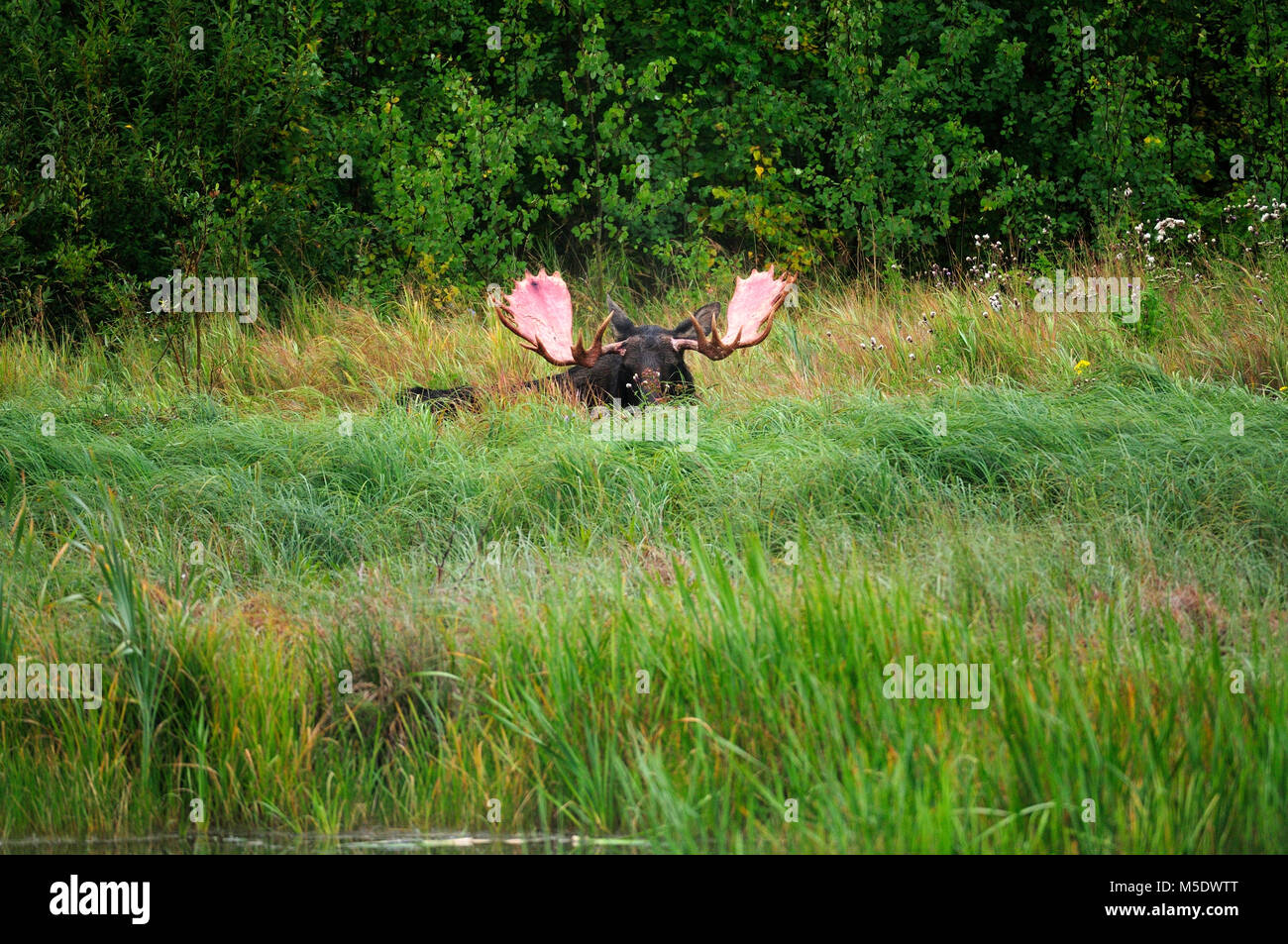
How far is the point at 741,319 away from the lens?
8305 mm

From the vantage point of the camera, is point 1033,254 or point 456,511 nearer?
point 456,511

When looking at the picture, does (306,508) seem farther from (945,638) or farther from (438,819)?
(945,638)

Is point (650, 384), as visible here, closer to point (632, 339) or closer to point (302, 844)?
point (632, 339)

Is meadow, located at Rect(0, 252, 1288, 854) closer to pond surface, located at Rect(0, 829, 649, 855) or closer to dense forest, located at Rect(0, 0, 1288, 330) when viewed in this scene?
pond surface, located at Rect(0, 829, 649, 855)

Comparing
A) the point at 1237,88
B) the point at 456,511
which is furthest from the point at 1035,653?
the point at 1237,88

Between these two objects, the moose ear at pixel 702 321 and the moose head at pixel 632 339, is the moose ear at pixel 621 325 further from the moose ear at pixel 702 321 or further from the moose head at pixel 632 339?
the moose ear at pixel 702 321

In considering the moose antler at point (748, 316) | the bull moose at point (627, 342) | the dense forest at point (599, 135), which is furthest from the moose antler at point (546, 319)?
the dense forest at point (599, 135)

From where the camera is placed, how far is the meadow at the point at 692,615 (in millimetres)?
3465

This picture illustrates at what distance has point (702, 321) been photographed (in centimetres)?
852

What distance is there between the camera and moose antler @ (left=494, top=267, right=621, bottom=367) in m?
8.12

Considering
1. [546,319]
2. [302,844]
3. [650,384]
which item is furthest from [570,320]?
[302,844]

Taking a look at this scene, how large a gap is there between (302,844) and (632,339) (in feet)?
16.2

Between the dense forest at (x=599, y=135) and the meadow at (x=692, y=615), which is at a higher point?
the dense forest at (x=599, y=135)
